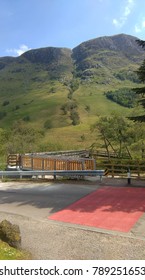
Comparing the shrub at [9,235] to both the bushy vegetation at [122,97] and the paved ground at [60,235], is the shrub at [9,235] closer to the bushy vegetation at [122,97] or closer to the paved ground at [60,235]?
the paved ground at [60,235]

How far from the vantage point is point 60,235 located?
10.2 m

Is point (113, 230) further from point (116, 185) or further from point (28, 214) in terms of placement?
point (116, 185)

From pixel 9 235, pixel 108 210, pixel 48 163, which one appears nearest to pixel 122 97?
pixel 48 163

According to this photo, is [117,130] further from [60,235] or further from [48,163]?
[60,235]

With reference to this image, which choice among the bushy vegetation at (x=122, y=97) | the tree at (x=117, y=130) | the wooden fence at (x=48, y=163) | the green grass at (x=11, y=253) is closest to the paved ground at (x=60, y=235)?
the green grass at (x=11, y=253)

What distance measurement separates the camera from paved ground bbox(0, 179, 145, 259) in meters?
8.62

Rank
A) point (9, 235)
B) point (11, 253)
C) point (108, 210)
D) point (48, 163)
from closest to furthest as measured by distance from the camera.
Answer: point (11, 253)
point (9, 235)
point (108, 210)
point (48, 163)

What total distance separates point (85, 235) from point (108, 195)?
584cm

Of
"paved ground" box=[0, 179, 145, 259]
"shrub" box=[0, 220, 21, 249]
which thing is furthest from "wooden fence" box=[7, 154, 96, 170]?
"shrub" box=[0, 220, 21, 249]

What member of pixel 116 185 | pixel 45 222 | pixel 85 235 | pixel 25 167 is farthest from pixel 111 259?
pixel 25 167

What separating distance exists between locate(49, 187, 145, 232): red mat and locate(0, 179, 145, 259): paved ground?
1.48ft

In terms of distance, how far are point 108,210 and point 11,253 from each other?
6016 millimetres

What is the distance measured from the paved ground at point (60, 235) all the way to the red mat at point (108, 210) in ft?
1.48

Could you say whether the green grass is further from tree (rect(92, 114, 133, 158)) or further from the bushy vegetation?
the bushy vegetation
